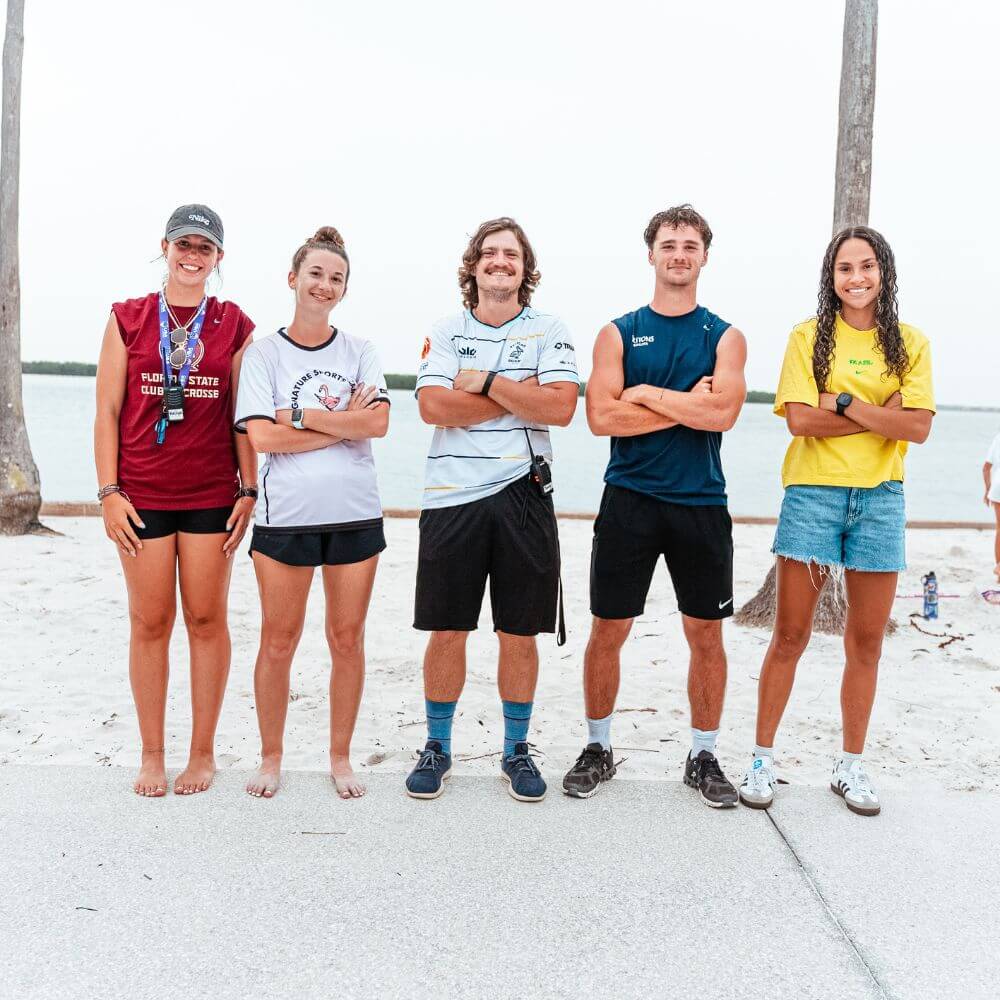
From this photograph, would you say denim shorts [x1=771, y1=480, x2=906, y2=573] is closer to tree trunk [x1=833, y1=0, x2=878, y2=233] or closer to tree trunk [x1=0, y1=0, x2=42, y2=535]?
tree trunk [x1=833, y1=0, x2=878, y2=233]

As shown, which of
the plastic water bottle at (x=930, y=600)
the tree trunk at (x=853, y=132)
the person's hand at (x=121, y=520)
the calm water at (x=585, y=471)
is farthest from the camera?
the calm water at (x=585, y=471)

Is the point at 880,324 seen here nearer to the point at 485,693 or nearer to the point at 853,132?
the point at 485,693

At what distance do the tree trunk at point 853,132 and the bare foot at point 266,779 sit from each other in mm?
3569

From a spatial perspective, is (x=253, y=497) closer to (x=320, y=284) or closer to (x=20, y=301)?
(x=320, y=284)

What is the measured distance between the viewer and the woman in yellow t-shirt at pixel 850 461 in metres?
2.97

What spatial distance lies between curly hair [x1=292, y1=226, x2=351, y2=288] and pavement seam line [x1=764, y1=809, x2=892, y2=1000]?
7.53 feet

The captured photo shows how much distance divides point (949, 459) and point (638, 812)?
1679 inches

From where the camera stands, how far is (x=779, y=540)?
10.1ft

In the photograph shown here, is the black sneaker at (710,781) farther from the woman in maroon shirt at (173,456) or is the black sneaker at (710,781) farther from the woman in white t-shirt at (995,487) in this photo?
the woman in white t-shirt at (995,487)

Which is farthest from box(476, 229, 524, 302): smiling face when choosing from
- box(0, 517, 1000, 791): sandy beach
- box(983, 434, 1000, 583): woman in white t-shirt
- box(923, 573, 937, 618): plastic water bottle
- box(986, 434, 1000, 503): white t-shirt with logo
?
box(986, 434, 1000, 503): white t-shirt with logo

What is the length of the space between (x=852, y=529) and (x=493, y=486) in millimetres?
1216

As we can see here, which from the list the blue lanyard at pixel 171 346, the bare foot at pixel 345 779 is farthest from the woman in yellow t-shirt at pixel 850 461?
the blue lanyard at pixel 171 346

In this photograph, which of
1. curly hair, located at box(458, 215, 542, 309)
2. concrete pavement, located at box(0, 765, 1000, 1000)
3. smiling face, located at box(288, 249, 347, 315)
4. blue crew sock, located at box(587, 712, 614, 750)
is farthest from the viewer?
blue crew sock, located at box(587, 712, 614, 750)

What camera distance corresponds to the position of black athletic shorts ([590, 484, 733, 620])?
3.04 m
